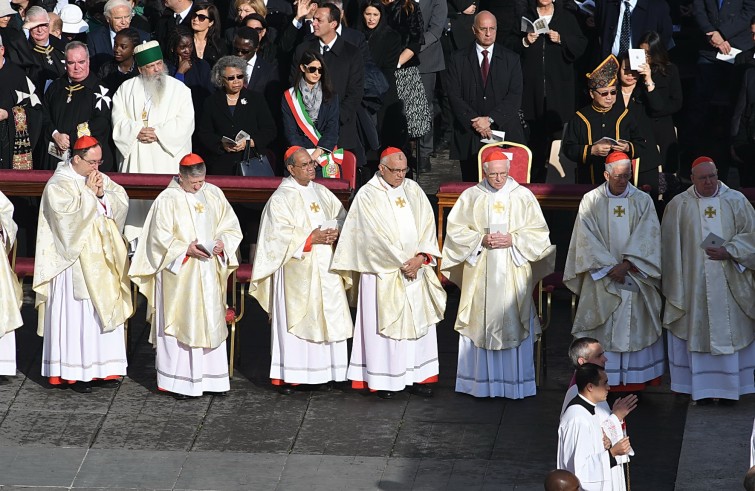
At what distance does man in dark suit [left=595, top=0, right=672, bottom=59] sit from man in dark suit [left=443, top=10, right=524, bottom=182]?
3.45ft

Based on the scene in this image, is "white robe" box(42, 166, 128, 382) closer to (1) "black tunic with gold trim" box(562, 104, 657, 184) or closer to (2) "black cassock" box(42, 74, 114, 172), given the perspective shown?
(2) "black cassock" box(42, 74, 114, 172)

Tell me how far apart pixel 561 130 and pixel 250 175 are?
348 centimetres

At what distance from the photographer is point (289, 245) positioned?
14234mm

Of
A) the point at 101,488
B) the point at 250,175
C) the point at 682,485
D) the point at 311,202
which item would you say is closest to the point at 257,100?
the point at 250,175

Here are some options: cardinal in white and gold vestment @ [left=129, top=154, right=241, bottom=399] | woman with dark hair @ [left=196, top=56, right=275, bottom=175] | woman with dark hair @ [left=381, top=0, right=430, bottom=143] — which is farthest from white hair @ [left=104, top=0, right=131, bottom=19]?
cardinal in white and gold vestment @ [left=129, top=154, right=241, bottom=399]

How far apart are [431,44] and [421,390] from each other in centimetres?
478

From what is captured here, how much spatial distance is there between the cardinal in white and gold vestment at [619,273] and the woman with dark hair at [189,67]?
4.20 meters

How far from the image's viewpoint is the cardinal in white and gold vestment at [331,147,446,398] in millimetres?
14172

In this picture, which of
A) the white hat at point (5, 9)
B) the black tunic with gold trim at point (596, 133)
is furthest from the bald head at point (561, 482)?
the white hat at point (5, 9)

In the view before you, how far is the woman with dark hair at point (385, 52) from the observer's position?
17.2 metres

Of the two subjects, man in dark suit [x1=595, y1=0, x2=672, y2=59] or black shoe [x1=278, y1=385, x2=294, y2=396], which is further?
man in dark suit [x1=595, y1=0, x2=672, y2=59]

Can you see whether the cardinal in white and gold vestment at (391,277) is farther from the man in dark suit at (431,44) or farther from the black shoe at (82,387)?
the man in dark suit at (431,44)

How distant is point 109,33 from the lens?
1745cm

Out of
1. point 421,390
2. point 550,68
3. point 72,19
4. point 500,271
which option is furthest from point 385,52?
point 421,390
